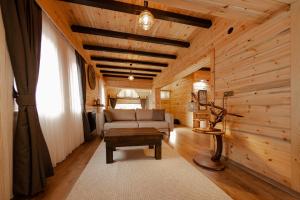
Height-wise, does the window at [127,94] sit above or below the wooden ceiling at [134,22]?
below

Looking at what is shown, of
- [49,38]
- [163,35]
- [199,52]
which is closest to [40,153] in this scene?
[49,38]

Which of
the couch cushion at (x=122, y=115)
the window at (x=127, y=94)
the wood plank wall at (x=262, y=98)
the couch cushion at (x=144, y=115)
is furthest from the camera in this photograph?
the window at (x=127, y=94)

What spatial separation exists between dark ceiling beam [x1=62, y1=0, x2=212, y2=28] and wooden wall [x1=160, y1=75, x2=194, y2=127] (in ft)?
12.6

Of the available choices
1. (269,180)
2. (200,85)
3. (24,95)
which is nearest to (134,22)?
(24,95)

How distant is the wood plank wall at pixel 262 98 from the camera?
5.40 ft

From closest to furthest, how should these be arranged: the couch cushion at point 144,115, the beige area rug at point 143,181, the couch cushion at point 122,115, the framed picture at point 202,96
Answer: the beige area rug at point 143,181 → the couch cushion at point 122,115 → the couch cushion at point 144,115 → the framed picture at point 202,96

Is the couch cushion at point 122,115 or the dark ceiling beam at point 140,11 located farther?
the couch cushion at point 122,115

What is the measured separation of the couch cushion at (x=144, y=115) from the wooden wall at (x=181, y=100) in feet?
8.43

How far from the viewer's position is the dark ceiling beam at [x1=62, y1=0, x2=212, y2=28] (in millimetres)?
2145

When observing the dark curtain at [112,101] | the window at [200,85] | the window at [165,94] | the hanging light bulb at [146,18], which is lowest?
the dark curtain at [112,101]

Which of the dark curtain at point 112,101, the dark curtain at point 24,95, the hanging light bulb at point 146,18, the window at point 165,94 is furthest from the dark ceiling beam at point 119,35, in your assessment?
the dark curtain at point 112,101

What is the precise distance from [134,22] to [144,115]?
2.91 metres

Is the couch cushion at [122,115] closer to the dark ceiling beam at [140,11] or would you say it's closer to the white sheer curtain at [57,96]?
the white sheer curtain at [57,96]

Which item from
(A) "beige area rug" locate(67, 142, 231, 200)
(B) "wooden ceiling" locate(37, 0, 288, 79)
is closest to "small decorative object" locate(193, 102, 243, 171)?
(A) "beige area rug" locate(67, 142, 231, 200)
